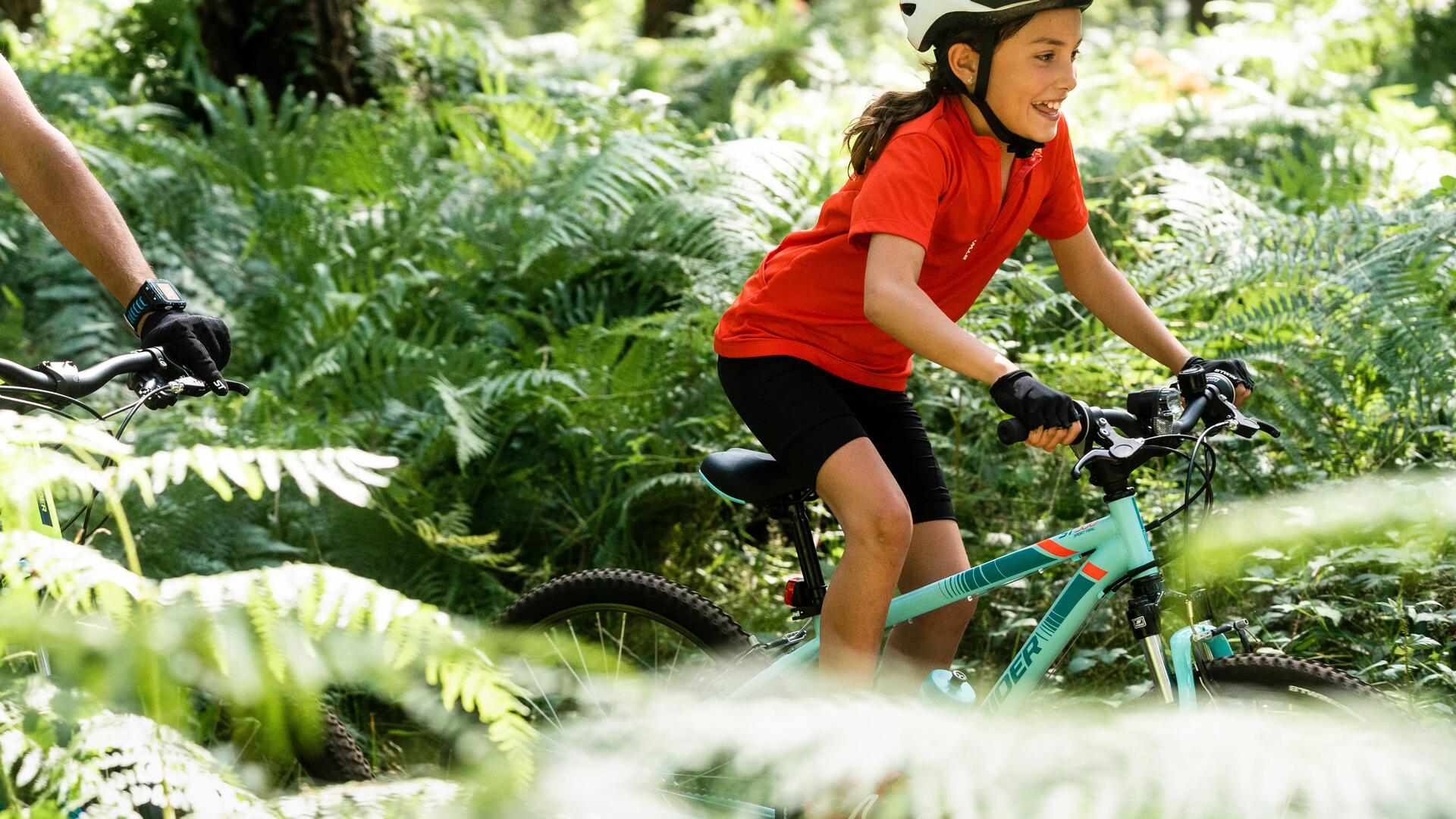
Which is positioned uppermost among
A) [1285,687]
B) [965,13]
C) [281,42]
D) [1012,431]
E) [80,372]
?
[965,13]

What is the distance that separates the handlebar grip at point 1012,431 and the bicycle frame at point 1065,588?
14.9 inches

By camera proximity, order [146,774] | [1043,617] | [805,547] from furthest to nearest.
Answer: [805,547] → [1043,617] → [146,774]

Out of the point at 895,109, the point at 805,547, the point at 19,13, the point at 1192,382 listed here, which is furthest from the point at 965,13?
the point at 19,13

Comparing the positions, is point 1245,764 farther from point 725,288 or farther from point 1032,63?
point 725,288

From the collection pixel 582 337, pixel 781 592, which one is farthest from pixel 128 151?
pixel 781 592

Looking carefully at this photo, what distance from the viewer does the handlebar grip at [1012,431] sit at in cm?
234

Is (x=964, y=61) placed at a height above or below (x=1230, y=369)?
above

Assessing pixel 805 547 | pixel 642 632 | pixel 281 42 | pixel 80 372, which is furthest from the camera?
pixel 281 42

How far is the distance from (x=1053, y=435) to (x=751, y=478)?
0.87m

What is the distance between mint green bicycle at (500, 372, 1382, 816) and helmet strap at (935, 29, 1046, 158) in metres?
0.65

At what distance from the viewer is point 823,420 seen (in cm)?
288

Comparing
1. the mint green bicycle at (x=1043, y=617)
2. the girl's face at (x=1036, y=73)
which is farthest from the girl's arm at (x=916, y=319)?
the girl's face at (x=1036, y=73)

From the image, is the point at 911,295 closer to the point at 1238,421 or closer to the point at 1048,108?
the point at 1048,108

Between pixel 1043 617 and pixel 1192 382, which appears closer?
pixel 1192 382
